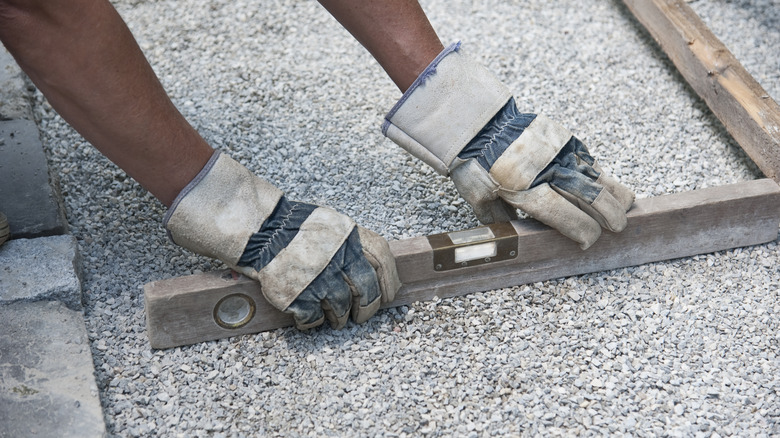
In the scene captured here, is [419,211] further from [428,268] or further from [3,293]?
[3,293]

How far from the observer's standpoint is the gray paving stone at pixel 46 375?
5.69 feet

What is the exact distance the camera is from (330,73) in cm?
309

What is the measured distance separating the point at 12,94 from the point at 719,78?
244 centimetres

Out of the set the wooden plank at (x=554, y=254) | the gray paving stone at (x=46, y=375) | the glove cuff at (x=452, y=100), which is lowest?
the gray paving stone at (x=46, y=375)

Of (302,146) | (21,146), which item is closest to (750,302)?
(302,146)

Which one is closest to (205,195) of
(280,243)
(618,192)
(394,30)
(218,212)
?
(218,212)

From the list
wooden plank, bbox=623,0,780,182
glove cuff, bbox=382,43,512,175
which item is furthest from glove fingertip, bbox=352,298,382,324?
wooden plank, bbox=623,0,780,182

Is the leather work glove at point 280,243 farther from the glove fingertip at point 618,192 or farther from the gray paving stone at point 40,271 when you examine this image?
the glove fingertip at point 618,192

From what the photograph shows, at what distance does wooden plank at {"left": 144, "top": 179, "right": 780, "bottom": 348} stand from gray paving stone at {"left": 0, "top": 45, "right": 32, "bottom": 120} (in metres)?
1.18

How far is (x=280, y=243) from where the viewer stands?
195 centimetres

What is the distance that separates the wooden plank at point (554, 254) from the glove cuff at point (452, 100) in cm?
28

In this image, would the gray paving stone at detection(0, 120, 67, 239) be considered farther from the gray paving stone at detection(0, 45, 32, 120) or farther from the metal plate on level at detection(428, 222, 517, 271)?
the metal plate on level at detection(428, 222, 517, 271)

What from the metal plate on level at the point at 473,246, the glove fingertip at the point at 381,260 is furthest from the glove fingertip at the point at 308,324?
the metal plate on level at the point at 473,246

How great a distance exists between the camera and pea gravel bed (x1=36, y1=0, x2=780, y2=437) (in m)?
1.87
